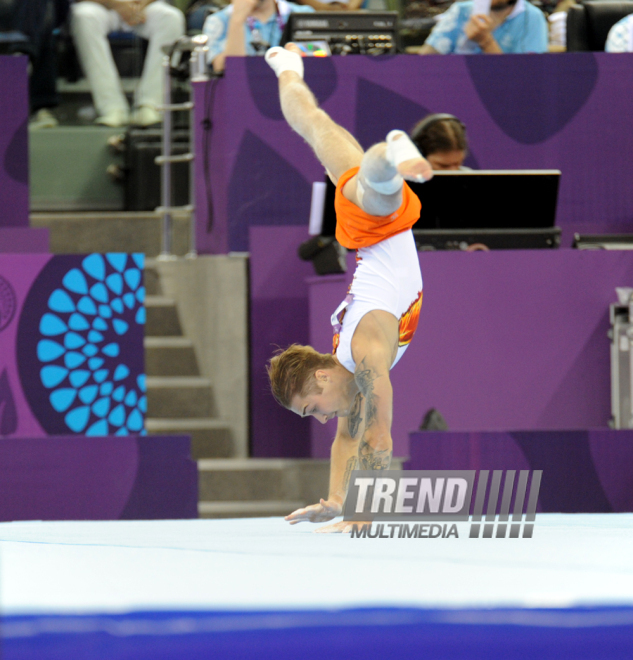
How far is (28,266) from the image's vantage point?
444 centimetres

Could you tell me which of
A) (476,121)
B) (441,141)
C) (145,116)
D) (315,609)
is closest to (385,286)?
(315,609)

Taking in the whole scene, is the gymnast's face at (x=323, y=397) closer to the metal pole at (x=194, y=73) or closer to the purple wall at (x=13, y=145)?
the metal pole at (x=194, y=73)

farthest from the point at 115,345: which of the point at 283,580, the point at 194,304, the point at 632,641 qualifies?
the point at 632,641

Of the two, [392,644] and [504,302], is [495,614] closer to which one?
[392,644]

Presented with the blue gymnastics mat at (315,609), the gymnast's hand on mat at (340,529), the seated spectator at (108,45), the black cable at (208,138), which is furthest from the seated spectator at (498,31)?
the blue gymnastics mat at (315,609)

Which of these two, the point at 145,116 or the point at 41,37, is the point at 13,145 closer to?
the point at 41,37

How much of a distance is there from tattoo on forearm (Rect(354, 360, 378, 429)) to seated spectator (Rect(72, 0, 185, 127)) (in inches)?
171

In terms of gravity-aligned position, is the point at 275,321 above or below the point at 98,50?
below

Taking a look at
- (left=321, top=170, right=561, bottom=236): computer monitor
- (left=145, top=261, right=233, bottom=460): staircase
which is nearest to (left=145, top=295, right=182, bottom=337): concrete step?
(left=145, top=261, right=233, bottom=460): staircase

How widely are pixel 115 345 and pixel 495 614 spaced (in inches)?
142

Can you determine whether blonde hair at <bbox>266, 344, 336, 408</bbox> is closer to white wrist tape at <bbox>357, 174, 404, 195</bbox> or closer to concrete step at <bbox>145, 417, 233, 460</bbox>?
white wrist tape at <bbox>357, 174, 404, 195</bbox>

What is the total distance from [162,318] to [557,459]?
276 centimetres

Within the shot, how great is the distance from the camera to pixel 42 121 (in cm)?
658

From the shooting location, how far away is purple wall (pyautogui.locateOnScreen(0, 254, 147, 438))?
441 centimetres
